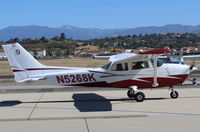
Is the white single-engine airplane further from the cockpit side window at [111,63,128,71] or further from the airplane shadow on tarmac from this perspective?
the airplane shadow on tarmac

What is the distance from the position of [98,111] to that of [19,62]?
4.11 m

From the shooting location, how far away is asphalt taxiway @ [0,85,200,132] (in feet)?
31.3

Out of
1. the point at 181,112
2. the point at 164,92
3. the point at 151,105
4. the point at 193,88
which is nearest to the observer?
the point at 181,112

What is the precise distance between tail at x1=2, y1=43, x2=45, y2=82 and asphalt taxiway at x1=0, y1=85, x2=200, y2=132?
1.15 m

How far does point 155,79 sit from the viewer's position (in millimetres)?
14750

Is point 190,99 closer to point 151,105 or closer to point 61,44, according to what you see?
point 151,105

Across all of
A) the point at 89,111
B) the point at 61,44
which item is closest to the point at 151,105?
the point at 89,111

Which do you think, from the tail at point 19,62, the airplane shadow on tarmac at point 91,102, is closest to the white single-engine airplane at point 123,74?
the tail at point 19,62

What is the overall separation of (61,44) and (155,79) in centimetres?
18175

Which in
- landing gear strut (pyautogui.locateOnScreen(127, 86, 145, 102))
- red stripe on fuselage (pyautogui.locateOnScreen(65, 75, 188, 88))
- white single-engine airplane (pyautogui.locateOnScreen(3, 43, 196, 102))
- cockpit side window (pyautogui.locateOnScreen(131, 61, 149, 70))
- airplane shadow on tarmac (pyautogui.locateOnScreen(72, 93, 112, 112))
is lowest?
airplane shadow on tarmac (pyautogui.locateOnScreen(72, 93, 112, 112))

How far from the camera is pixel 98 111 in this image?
40.2 feet

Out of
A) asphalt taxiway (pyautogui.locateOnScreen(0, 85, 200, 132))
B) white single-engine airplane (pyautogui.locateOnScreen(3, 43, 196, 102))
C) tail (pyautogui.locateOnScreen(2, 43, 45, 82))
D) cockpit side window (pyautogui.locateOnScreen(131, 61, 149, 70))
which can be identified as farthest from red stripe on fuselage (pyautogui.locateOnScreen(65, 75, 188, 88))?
tail (pyautogui.locateOnScreen(2, 43, 45, 82))

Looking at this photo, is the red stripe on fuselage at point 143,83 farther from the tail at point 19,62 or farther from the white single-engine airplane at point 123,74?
the tail at point 19,62

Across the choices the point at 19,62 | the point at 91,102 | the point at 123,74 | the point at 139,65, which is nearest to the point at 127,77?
the point at 123,74
